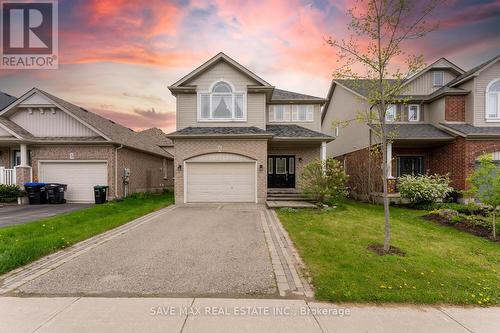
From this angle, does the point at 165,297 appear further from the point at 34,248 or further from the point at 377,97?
the point at 377,97

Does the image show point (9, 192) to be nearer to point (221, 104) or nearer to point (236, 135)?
point (221, 104)

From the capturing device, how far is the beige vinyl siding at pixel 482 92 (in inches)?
559

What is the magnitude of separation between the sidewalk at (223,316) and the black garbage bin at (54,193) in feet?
40.6

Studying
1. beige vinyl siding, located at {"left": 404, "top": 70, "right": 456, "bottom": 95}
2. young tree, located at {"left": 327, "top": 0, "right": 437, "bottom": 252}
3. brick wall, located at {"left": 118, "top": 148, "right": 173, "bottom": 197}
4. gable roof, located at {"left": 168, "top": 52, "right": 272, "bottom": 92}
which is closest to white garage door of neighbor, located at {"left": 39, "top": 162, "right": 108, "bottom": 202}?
brick wall, located at {"left": 118, "top": 148, "right": 173, "bottom": 197}

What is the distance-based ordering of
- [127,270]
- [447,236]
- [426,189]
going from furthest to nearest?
[426,189], [447,236], [127,270]

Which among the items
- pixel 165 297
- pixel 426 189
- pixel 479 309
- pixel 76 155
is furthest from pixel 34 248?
pixel 426 189

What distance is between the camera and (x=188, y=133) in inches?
529

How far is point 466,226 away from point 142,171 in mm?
19013

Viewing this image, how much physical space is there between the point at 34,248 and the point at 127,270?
8.71 feet

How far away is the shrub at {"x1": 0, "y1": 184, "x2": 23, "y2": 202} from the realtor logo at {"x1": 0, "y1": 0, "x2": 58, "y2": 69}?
21.3 ft

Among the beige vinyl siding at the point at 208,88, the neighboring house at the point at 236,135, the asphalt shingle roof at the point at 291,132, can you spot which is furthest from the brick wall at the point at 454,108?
the beige vinyl siding at the point at 208,88

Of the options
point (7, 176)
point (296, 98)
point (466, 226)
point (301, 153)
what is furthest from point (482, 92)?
point (7, 176)

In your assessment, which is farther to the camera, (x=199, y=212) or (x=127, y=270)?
(x=199, y=212)

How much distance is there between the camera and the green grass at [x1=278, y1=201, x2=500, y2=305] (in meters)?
3.83
